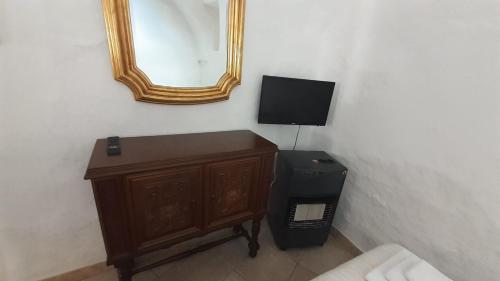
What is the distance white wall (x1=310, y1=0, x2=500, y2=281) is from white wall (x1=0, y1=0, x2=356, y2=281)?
0.57 metres

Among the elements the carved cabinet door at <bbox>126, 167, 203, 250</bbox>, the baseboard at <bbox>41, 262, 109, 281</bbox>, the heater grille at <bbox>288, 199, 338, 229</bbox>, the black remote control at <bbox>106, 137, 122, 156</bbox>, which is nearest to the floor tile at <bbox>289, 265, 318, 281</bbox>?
the heater grille at <bbox>288, 199, 338, 229</bbox>

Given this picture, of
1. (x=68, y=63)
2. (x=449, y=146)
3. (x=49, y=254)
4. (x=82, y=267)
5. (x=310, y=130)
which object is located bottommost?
(x=82, y=267)

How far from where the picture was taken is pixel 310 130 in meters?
2.31

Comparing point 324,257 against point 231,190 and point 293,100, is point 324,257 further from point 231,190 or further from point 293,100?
point 293,100

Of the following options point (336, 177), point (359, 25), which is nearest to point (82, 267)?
point (336, 177)

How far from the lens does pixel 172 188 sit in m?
1.26

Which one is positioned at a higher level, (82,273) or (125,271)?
(125,271)

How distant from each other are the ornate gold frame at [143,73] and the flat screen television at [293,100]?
0.89 ft

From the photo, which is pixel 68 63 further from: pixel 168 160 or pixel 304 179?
pixel 304 179

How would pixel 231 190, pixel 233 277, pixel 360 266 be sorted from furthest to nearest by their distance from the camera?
pixel 233 277 → pixel 231 190 → pixel 360 266

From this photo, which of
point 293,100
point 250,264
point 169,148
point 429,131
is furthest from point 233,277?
point 429,131

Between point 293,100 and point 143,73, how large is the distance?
1125 millimetres

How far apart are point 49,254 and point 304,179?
1828 millimetres

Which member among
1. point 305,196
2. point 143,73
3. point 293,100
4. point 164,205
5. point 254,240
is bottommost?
point 254,240
